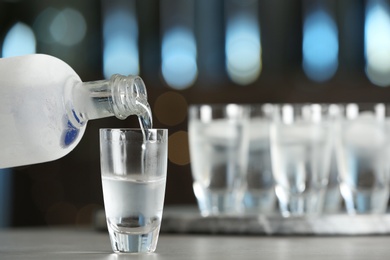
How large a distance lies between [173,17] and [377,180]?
2819mm

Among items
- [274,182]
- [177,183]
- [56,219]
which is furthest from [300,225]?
[56,219]

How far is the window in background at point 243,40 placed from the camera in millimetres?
4176

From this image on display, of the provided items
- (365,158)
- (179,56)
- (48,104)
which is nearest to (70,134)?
(48,104)

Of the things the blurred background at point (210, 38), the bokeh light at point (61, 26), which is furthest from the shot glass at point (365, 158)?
the bokeh light at point (61, 26)

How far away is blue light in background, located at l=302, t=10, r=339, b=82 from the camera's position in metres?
4.15

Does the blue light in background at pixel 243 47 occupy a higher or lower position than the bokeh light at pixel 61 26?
lower

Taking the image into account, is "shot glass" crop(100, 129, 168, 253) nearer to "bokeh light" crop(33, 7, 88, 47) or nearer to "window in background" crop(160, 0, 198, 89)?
"window in background" crop(160, 0, 198, 89)

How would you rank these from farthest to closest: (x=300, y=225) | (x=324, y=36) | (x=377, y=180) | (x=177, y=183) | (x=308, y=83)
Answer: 1. (x=324, y=36)
2. (x=308, y=83)
3. (x=177, y=183)
4. (x=377, y=180)
5. (x=300, y=225)

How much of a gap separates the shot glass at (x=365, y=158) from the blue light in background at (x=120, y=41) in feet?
8.60

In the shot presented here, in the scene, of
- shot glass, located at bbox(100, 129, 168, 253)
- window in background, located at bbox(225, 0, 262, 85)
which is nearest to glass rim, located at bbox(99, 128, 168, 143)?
shot glass, located at bbox(100, 129, 168, 253)

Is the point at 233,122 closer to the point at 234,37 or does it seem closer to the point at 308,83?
the point at 308,83

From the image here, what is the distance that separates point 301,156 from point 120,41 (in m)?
2.83

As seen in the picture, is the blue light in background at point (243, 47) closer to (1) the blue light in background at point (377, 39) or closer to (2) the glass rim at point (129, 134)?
(1) the blue light in background at point (377, 39)

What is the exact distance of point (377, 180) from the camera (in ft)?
5.17
